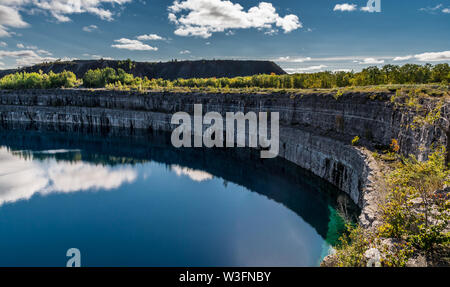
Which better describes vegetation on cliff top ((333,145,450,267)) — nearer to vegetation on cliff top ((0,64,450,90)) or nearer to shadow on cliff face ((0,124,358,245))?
shadow on cliff face ((0,124,358,245))

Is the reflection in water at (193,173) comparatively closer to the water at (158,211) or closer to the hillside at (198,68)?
the water at (158,211)

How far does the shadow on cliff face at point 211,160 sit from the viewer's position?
86.6 ft

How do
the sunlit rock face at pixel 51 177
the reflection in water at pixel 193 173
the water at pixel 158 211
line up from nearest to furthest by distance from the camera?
the water at pixel 158 211 < the sunlit rock face at pixel 51 177 < the reflection in water at pixel 193 173

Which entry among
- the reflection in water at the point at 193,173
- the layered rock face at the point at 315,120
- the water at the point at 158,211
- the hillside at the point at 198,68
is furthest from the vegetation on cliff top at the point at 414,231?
the hillside at the point at 198,68

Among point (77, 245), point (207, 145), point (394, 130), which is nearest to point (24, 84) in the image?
point (207, 145)

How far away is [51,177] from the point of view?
38.4m

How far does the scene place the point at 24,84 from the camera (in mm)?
119000

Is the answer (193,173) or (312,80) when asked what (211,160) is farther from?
(312,80)

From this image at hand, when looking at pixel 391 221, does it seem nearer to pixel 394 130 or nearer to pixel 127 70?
pixel 394 130

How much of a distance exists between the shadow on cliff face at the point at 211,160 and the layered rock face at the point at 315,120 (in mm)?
2359

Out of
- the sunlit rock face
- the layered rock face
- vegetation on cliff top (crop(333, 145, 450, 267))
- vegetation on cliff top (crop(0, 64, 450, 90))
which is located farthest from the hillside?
vegetation on cliff top (crop(333, 145, 450, 267))

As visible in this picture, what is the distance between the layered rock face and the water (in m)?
3.04

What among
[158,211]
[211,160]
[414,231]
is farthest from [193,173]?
[414,231]
